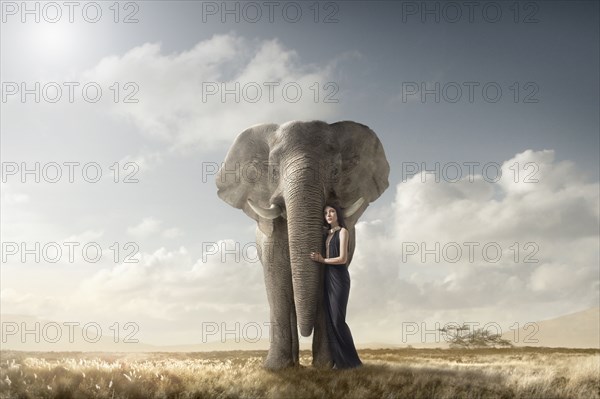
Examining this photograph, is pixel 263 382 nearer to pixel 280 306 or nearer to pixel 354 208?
pixel 280 306

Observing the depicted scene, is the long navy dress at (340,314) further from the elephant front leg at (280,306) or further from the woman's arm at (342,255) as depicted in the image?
the elephant front leg at (280,306)

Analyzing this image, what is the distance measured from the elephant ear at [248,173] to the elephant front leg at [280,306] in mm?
601

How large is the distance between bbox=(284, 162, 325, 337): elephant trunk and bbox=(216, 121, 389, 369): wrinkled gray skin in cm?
2

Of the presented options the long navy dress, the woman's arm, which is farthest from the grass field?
the woman's arm

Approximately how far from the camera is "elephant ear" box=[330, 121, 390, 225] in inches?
635

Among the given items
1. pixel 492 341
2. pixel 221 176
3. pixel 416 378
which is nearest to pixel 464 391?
pixel 416 378

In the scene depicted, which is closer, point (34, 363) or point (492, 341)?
point (34, 363)

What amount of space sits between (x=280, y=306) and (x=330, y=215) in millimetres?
2953

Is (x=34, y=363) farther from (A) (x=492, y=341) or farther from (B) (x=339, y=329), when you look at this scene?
(A) (x=492, y=341)

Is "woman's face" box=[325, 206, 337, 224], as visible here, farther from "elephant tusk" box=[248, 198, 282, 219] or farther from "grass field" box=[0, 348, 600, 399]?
"grass field" box=[0, 348, 600, 399]

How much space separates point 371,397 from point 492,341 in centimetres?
2804

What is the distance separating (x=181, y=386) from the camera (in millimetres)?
10094

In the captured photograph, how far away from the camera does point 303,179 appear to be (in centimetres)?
1412

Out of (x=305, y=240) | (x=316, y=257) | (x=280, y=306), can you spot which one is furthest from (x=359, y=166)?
(x=280, y=306)
